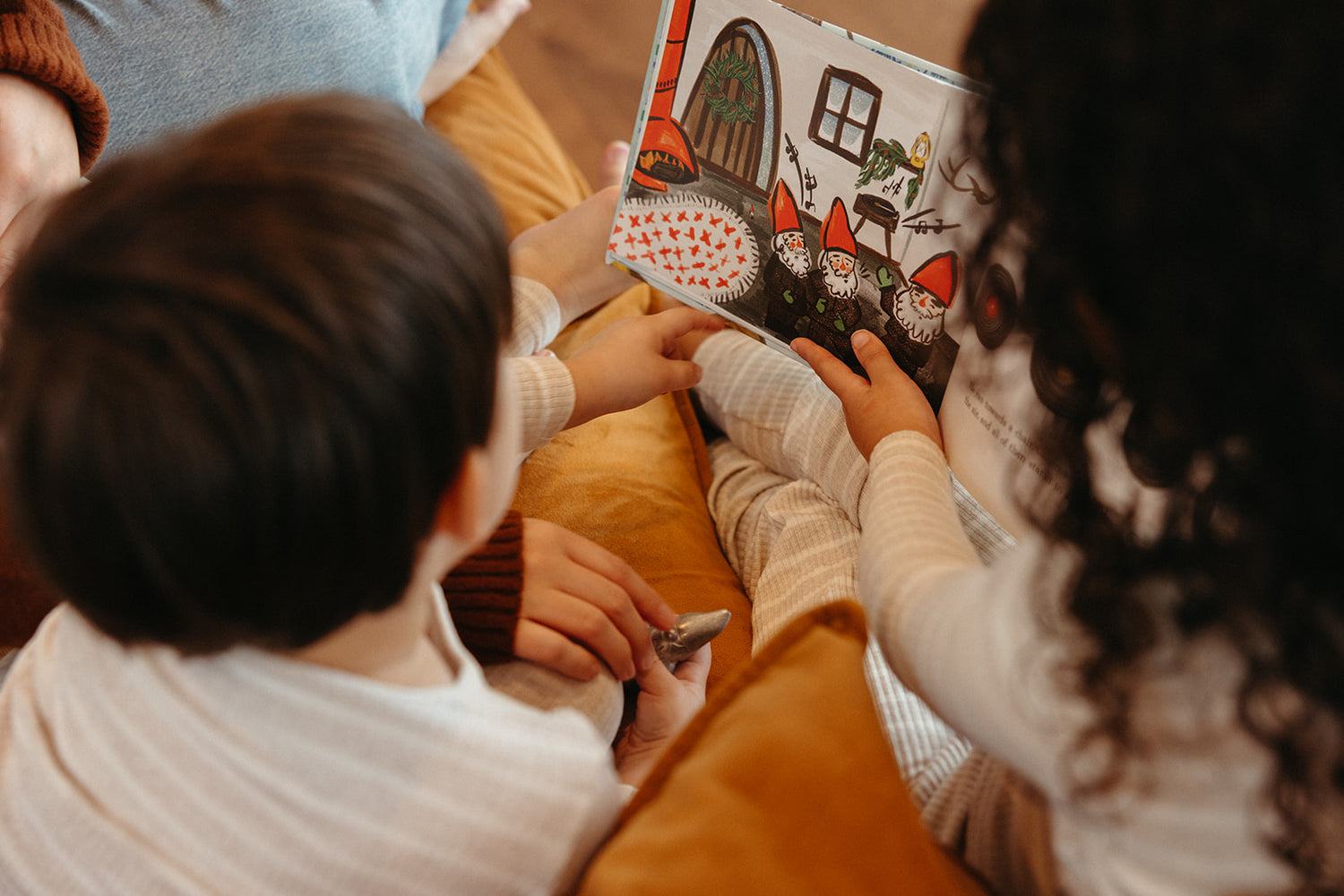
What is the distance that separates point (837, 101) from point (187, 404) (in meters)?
0.56

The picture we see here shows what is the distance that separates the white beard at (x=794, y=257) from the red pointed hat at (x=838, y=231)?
2 centimetres

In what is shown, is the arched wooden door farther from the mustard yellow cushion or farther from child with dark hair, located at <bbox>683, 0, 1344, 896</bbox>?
child with dark hair, located at <bbox>683, 0, 1344, 896</bbox>

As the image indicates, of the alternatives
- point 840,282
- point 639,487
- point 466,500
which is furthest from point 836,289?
point 466,500

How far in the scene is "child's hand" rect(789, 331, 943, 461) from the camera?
73 centimetres

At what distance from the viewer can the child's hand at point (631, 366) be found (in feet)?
2.69

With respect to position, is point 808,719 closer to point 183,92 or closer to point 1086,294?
point 1086,294

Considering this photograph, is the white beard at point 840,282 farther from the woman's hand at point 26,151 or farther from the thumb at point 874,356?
the woman's hand at point 26,151

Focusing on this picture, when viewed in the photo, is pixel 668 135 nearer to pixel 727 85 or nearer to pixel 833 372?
pixel 727 85

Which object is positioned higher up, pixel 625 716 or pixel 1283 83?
pixel 1283 83

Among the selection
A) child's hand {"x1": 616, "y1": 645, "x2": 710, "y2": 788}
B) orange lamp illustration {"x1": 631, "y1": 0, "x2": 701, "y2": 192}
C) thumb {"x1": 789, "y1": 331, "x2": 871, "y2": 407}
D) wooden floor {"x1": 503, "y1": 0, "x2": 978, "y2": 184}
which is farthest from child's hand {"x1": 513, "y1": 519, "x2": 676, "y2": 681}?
wooden floor {"x1": 503, "y1": 0, "x2": 978, "y2": 184}

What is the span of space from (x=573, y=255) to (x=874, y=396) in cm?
35

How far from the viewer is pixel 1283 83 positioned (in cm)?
34

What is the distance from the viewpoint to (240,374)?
0.35 m

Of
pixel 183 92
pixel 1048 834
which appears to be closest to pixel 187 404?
pixel 1048 834
